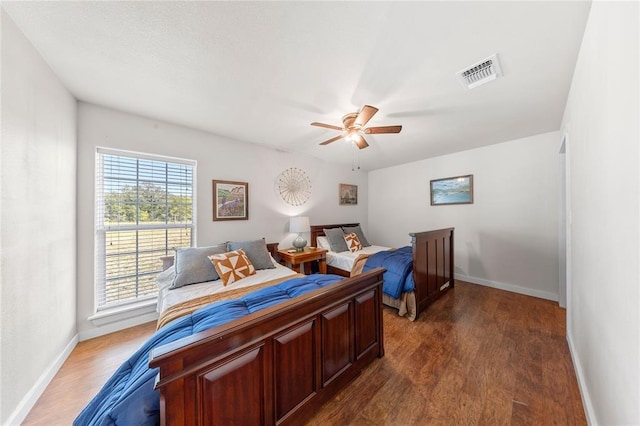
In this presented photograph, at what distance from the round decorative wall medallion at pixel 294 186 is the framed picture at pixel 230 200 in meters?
0.66

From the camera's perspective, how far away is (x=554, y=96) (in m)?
2.15

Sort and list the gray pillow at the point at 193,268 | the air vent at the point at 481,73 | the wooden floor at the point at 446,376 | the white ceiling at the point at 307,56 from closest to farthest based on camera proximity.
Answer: the white ceiling at the point at 307,56
the wooden floor at the point at 446,376
the air vent at the point at 481,73
the gray pillow at the point at 193,268

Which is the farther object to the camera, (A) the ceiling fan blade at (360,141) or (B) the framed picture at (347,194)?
(B) the framed picture at (347,194)

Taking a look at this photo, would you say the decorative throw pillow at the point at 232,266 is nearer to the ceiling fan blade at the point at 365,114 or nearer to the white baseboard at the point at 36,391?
the white baseboard at the point at 36,391

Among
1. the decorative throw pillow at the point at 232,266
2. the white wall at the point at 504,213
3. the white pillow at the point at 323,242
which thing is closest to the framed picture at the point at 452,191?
the white wall at the point at 504,213

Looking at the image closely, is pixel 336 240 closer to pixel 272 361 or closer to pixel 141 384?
pixel 272 361

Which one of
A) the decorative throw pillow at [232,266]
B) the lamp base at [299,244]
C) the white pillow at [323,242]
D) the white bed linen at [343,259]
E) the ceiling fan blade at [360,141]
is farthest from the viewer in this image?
the white pillow at [323,242]

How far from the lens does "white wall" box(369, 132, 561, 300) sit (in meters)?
3.12

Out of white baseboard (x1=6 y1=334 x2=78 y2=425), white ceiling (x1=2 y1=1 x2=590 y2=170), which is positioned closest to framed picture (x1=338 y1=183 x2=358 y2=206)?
white ceiling (x1=2 y1=1 x2=590 y2=170)

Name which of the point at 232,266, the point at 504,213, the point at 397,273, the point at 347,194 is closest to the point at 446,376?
the point at 397,273

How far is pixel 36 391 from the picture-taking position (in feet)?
5.04

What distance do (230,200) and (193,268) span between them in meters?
1.22

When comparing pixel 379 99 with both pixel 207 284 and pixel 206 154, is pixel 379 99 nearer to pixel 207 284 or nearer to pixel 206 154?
pixel 206 154

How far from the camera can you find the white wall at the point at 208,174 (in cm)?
227
